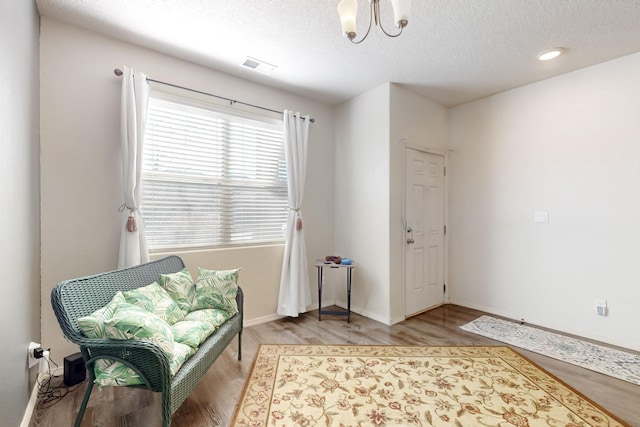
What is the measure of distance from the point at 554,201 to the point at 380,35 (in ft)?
8.44

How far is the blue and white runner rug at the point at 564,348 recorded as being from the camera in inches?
91.9

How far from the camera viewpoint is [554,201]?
319cm

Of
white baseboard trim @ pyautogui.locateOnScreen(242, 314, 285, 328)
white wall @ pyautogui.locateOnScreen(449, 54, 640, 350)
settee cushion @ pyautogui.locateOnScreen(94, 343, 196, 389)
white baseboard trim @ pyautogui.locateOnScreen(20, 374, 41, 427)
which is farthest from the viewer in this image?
white baseboard trim @ pyautogui.locateOnScreen(242, 314, 285, 328)

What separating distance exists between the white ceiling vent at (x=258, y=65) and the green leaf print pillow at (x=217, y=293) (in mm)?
2037

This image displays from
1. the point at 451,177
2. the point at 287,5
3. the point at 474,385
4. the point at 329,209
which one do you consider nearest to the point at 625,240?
the point at 451,177

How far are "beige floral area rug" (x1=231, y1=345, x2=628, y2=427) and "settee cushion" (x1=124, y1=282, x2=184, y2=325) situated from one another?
72 centimetres

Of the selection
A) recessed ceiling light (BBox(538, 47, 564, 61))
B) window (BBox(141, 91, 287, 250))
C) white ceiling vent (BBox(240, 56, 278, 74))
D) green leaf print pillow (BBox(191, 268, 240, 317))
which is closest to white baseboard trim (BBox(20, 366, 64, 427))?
green leaf print pillow (BBox(191, 268, 240, 317))

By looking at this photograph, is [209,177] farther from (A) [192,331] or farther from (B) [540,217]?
(B) [540,217]

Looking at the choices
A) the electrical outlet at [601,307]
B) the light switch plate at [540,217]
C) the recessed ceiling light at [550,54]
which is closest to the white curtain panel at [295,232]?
the recessed ceiling light at [550,54]

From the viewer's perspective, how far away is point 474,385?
2.07 metres

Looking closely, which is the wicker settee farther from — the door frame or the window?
the door frame

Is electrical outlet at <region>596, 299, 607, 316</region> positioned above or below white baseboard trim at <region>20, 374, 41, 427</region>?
above

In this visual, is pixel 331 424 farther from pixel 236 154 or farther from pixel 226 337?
pixel 236 154

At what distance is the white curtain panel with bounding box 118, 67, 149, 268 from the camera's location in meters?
2.41
